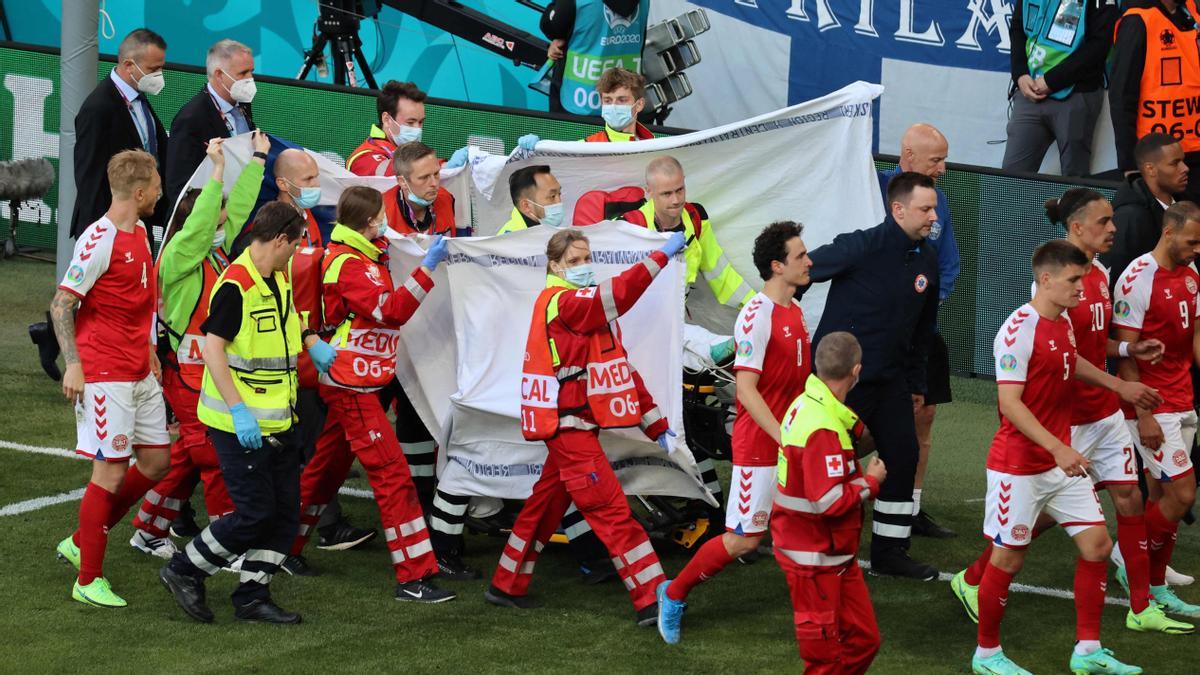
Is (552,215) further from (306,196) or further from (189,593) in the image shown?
(189,593)

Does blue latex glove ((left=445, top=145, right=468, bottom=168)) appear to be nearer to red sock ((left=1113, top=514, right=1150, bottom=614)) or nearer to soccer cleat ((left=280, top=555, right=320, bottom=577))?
soccer cleat ((left=280, top=555, right=320, bottom=577))

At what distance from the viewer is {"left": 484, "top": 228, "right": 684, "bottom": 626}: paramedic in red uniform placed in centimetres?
707

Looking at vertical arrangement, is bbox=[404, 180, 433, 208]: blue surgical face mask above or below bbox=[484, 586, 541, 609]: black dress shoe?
above

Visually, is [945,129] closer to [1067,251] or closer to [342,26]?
[342,26]

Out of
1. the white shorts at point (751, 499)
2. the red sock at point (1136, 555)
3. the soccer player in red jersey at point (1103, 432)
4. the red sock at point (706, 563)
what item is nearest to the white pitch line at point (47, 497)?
the red sock at point (706, 563)

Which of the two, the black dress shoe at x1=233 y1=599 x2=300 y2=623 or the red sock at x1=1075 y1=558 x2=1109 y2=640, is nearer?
the red sock at x1=1075 y1=558 x2=1109 y2=640

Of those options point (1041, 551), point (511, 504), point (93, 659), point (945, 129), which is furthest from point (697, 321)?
point (945, 129)

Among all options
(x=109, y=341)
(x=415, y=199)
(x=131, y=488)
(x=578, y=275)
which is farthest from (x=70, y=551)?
(x=578, y=275)

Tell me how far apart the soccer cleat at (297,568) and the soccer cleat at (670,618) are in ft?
5.95

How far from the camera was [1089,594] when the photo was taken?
652cm

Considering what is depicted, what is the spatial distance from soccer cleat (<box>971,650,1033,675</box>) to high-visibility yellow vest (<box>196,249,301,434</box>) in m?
3.00

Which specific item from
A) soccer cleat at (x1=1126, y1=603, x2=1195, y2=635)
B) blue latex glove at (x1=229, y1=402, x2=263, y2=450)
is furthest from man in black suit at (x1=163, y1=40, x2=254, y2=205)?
soccer cleat at (x1=1126, y1=603, x2=1195, y2=635)

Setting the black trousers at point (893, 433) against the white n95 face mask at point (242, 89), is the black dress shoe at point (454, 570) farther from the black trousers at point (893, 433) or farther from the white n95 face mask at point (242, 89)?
the white n95 face mask at point (242, 89)

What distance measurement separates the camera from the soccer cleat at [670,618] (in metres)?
6.91
